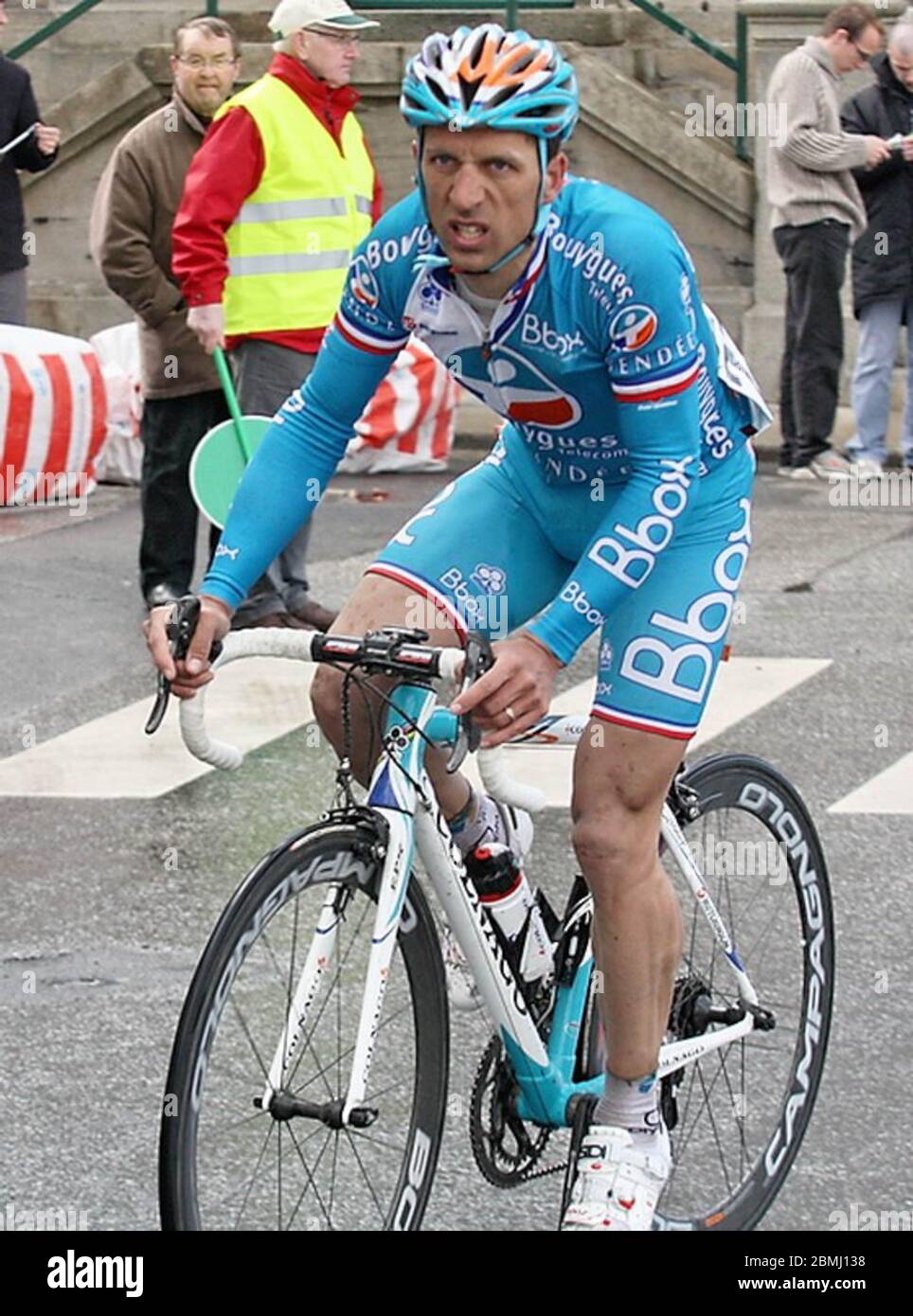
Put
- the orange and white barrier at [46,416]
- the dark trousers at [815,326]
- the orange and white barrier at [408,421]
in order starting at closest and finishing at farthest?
1. the orange and white barrier at [46,416]
2. the dark trousers at [815,326]
3. the orange and white barrier at [408,421]

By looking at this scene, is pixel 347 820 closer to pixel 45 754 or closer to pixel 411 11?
pixel 45 754

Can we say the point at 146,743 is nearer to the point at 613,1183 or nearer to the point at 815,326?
the point at 613,1183

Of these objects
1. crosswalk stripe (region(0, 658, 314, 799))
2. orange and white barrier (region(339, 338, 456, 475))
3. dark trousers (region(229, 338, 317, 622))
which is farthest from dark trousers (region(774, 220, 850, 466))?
crosswalk stripe (region(0, 658, 314, 799))

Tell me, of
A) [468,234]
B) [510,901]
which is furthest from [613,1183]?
[468,234]

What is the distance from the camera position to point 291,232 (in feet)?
30.7

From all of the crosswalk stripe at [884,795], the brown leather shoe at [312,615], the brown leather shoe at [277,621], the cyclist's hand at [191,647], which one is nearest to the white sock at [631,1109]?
the cyclist's hand at [191,647]

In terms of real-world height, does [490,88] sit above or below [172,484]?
above

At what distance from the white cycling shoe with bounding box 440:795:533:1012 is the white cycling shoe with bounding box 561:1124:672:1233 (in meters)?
0.30

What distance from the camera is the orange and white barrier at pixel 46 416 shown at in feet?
40.0

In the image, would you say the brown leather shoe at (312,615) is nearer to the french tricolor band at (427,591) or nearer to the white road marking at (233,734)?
the white road marking at (233,734)

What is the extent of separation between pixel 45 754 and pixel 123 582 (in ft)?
9.55

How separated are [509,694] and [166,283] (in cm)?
650

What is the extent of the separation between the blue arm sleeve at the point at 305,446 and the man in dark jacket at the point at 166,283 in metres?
5.55

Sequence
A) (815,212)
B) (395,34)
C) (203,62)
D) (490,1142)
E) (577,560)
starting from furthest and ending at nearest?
(395,34)
(815,212)
(203,62)
(577,560)
(490,1142)
